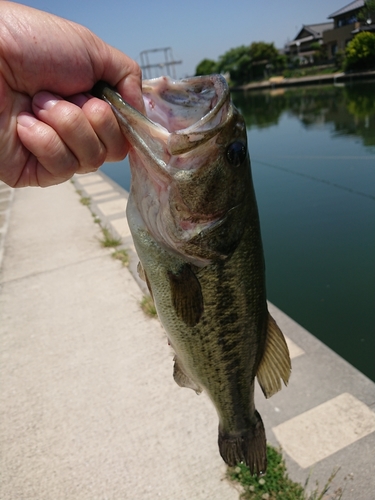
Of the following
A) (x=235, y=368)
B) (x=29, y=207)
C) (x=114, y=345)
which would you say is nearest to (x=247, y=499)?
(x=235, y=368)

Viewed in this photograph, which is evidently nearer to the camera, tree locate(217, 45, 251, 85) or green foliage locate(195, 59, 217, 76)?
tree locate(217, 45, 251, 85)

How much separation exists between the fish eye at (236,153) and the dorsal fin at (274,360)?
735 mm

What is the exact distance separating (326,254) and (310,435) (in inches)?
166

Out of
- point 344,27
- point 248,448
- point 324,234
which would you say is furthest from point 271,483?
point 344,27

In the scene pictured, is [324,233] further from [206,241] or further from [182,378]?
[206,241]

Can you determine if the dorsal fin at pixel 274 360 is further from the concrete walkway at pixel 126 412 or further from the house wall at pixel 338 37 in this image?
the house wall at pixel 338 37

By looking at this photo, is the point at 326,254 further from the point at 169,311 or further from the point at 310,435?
the point at 169,311

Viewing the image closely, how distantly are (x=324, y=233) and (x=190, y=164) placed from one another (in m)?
6.08

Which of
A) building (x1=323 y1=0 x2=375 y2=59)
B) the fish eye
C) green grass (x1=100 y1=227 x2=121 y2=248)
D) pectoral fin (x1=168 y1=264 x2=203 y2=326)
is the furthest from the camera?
building (x1=323 y1=0 x2=375 y2=59)

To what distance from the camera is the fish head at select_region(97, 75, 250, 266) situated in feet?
4.48

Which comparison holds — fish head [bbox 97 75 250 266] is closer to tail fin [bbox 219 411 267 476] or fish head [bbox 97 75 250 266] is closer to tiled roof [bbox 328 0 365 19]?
tail fin [bbox 219 411 267 476]

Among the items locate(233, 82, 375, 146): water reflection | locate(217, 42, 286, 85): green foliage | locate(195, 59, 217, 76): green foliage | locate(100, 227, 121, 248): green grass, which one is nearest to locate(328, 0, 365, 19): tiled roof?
locate(217, 42, 286, 85): green foliage

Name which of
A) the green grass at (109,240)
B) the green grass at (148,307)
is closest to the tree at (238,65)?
the green grass at (109,240)

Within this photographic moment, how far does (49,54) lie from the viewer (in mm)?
1296
